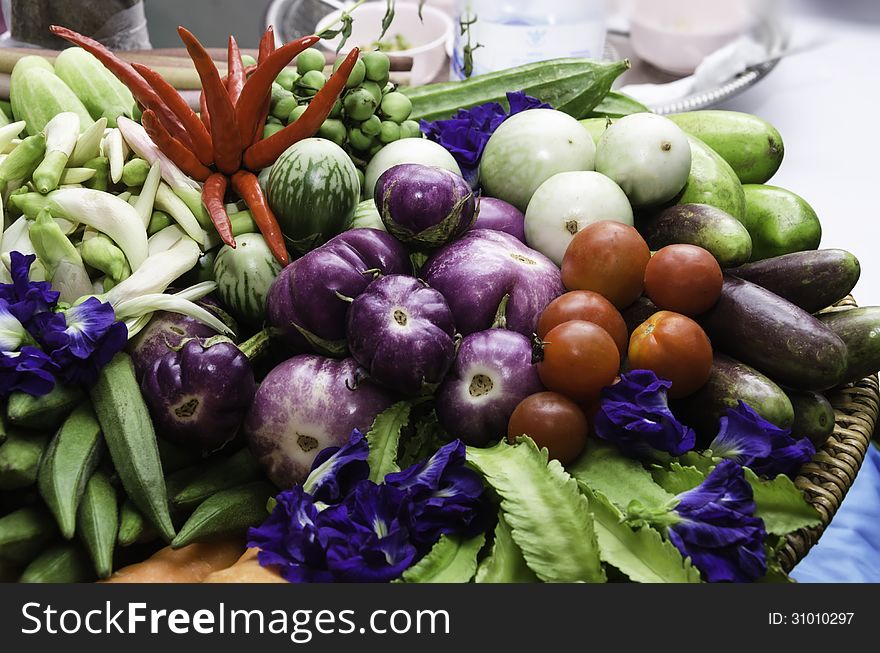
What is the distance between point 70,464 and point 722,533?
658mm

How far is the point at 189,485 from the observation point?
0.98 metres

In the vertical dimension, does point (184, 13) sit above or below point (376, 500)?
above

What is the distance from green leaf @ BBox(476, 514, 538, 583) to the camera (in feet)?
2.63

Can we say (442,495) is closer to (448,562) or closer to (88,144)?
(448,562)

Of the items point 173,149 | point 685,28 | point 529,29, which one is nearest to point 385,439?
point 173,149

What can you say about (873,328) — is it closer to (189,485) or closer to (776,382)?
(776,382)

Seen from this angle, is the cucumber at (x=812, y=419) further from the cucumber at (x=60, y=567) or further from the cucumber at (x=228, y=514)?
the cucumber at (x=60, y=567)

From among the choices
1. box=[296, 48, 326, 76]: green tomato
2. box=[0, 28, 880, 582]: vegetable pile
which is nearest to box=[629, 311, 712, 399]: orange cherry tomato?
box=[0, 28, 880, 582]: vegetable pile

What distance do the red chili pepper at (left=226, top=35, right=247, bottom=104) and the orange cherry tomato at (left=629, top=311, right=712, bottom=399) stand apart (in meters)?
0.68

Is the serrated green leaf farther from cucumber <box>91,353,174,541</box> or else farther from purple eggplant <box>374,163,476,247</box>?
cucumber <box>91,353,174,541</box>

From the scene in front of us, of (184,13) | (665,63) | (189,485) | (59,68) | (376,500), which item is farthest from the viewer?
A: (184,13)

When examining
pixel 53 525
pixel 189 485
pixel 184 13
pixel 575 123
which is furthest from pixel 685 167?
pixel 184 13

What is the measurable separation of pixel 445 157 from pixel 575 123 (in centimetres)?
20

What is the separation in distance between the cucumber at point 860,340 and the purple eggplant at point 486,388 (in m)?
0.39
